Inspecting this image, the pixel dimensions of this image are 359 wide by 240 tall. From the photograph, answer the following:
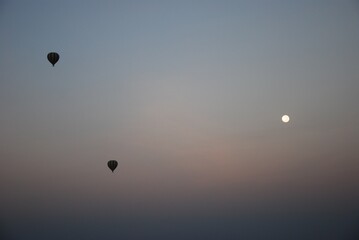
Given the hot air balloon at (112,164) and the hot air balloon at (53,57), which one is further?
the hot air balloon at (112,164)

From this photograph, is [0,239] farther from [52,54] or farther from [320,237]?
Answer: [320,237]

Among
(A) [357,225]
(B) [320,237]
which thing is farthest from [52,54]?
(B) [320,237]

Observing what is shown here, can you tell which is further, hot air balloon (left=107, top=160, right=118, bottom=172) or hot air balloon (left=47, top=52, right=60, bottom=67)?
hot air balloon (left=107, top=160, right=118, bottom=172)

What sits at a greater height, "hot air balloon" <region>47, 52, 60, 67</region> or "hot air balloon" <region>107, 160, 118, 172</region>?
"hot air balloon" <region>47, 52, 60, 67</region>

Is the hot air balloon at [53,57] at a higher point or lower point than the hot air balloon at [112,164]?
higher

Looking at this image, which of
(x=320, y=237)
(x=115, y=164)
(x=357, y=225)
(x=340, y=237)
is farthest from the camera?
(x=320, y=237)

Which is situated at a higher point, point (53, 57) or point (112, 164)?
point (53, 57)

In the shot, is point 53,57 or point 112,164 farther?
point 112,164

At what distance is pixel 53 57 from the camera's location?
46.8 m

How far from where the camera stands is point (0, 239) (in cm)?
13175

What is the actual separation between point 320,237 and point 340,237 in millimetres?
22105

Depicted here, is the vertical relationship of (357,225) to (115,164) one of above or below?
above

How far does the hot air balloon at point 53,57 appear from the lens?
46.4 metres

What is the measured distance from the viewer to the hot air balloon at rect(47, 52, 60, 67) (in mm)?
46400
